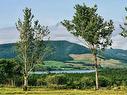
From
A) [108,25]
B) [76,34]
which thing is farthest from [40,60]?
[108,25]

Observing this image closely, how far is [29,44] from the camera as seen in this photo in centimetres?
13662

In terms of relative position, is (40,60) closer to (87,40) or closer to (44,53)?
(44,53)

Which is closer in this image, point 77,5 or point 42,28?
point 77,5

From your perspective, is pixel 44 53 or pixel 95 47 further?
pixel 44 53

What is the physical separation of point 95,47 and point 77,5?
47.8 ft

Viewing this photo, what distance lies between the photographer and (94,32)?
129m

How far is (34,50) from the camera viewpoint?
13862 cm

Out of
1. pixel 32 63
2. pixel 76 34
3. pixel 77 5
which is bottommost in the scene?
pixel 32 63

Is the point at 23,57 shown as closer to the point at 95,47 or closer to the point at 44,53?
the point at 44,53

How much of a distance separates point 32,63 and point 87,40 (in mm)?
21464

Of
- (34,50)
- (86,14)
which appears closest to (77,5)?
(86,14)

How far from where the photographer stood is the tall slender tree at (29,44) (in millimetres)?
135000

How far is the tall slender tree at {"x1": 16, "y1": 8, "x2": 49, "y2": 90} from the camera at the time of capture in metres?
135

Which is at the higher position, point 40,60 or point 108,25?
point 108,25
